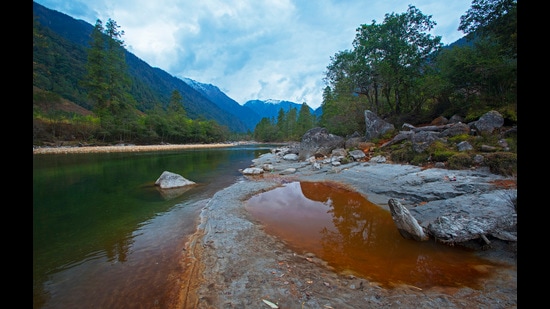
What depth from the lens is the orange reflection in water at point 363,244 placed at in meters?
4.08

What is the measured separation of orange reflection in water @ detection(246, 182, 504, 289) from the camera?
4.08 metres

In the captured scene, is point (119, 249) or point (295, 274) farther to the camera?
point (119, 249)

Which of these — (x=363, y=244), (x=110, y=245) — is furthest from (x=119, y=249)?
(x=363, y=244)

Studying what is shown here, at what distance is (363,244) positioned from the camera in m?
5.46

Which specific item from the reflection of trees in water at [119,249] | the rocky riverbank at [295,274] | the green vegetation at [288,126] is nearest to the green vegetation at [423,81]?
the rocky riverbank at [295,274]

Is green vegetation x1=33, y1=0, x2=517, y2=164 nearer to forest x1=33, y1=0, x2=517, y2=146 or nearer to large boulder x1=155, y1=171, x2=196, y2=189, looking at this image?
forest x1=33, y1=0, x2=517, y2=146

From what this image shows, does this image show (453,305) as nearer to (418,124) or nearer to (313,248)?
(313,248)

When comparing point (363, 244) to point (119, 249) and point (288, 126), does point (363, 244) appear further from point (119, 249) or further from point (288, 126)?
point (288, 126)

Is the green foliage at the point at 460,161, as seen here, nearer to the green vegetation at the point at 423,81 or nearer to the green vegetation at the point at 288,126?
the green vegetation at the point at 423,81

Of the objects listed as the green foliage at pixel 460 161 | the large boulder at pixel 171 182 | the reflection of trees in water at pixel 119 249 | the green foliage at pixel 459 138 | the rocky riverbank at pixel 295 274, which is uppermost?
the green foliage at pixel 459 138

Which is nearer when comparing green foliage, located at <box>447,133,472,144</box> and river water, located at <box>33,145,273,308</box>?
river water, located at <box>33,145,273,308</box>

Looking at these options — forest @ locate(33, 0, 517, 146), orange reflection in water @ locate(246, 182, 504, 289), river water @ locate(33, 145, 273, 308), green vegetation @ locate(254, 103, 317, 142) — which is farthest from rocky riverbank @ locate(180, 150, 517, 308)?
green vegetation @ locate(254, 103, 317, 142)

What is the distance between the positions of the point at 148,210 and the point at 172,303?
220 inches
